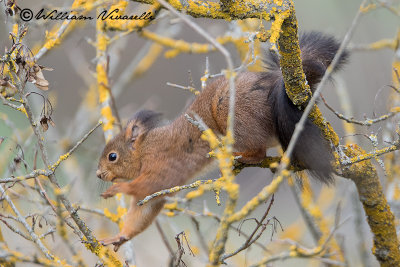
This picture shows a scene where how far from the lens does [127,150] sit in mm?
3930

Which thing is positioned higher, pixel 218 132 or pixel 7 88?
pixel 218 132

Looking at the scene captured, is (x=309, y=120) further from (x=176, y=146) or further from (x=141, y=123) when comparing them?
(x=141, y=123)

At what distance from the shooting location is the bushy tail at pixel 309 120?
2.81 meters

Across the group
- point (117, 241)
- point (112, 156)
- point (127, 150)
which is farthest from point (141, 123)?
point (117, 241)

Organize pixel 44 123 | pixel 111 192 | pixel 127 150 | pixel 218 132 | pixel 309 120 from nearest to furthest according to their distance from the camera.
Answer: pixel 44 123
pixel 309 120
pixel 111 192
pixel 218 132
pixel 127 150

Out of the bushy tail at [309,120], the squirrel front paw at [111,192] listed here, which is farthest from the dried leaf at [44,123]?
the bushy tail at [309,120]

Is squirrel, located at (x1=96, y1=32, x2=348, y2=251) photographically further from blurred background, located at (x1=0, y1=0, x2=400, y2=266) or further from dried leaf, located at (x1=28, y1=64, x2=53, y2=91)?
dried leaf, located at (x1=28, y1=64, x2=53, y2=91)

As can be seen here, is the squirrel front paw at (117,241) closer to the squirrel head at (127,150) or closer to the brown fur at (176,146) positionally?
the brown fur at (176,146)

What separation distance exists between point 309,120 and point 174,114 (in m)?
2.07

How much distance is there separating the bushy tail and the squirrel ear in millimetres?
1059

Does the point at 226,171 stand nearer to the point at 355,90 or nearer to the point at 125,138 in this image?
the point at 125,138

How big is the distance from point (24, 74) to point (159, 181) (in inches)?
63.2

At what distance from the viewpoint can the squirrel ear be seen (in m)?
3.98

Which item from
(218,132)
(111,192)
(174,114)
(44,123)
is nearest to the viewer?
(44,123)
